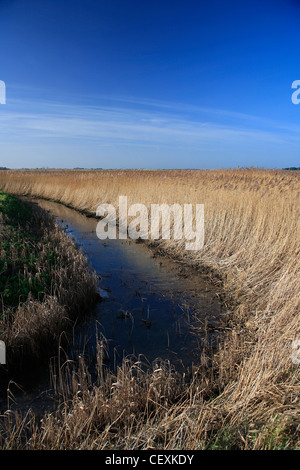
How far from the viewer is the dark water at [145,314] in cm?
353

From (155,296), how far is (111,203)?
803cm

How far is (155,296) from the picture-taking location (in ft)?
17.4

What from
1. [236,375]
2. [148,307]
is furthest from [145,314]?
[236,375]

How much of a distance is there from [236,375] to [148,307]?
7.32 ft

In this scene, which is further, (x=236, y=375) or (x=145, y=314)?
(x=145, y=314)

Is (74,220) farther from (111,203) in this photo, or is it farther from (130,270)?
(130,270)

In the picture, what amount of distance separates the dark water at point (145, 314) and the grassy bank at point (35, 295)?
314mm

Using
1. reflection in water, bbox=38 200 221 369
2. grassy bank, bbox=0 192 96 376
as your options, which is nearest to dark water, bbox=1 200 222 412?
reflection in water, bbox=38 200 221 369

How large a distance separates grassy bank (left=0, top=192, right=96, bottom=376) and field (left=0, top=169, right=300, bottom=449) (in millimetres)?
1193

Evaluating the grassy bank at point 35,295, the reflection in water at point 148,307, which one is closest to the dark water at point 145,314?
the reflection in water at point 148,307

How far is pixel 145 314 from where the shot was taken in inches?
182

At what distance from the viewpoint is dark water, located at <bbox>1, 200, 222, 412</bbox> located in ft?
11.6

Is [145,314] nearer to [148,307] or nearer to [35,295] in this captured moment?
[148,307]

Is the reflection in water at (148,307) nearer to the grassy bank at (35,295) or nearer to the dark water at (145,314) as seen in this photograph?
the dark water at (145,314)
